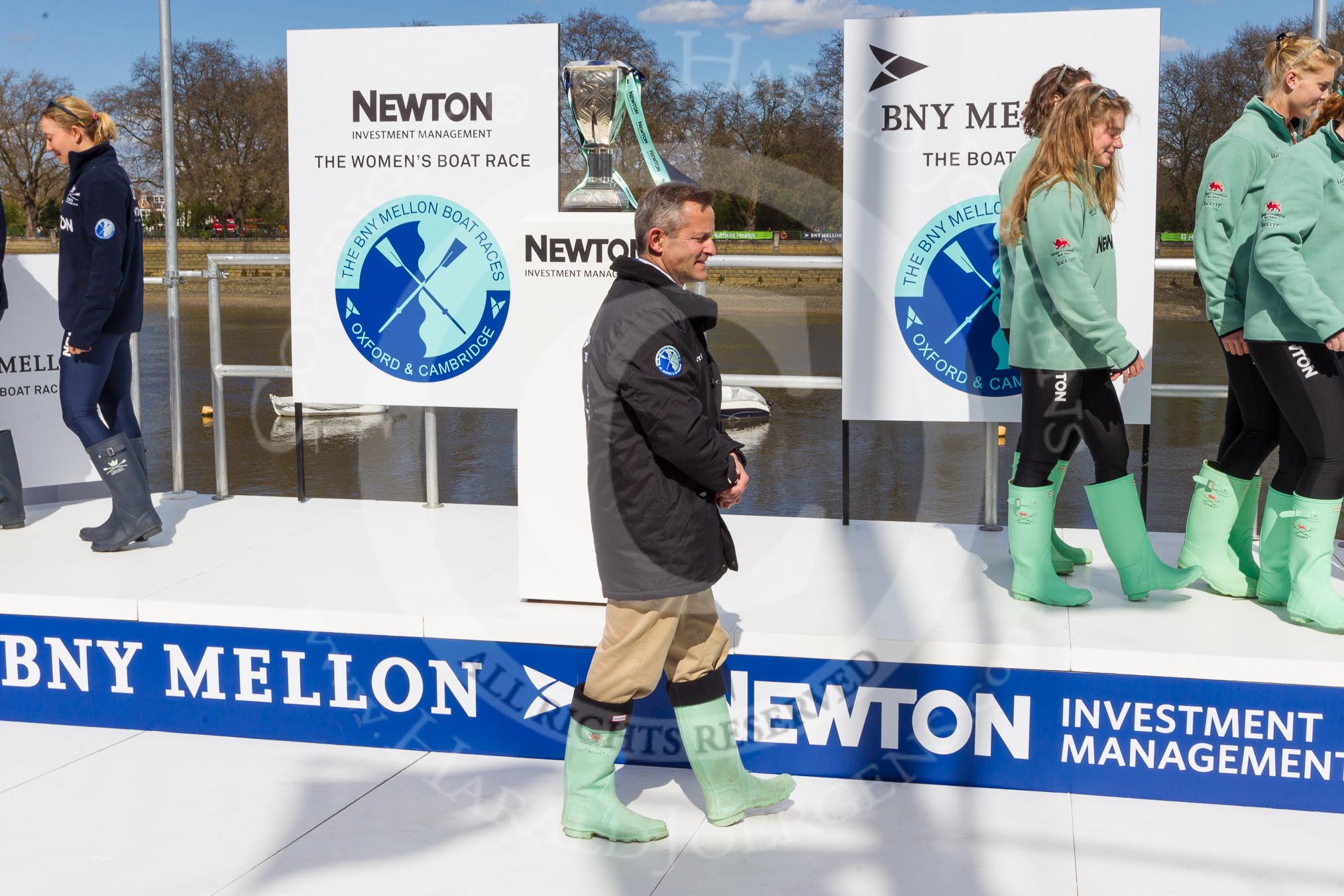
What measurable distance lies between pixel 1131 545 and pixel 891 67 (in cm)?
194

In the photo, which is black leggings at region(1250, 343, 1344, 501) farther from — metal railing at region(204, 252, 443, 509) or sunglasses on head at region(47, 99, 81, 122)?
sunglasses on head at region(47, 99, 81, 122)

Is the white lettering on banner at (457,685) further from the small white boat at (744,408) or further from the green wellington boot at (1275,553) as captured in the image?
the small white boat at (744,408)

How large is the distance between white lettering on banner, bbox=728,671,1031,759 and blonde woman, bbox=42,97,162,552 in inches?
Result: 92.9

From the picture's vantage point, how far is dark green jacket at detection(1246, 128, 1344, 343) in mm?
3316

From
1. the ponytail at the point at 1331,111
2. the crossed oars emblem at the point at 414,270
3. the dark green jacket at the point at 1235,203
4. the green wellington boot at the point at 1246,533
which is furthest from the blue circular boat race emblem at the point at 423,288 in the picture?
the ponytail at the point at 1331,111

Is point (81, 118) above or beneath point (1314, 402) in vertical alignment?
above

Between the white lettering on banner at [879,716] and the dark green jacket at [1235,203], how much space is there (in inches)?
51.6

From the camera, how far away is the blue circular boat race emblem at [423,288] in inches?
197

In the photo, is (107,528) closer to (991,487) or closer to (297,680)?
(297,680)

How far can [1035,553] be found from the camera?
3.80m

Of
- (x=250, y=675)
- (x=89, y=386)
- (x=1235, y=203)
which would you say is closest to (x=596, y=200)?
(x=250, y=675)

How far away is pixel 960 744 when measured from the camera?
3355mm

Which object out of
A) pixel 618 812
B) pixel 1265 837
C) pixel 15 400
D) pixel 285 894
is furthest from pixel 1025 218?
pixel 15 400

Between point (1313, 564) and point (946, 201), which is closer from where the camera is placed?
point (1313, 564)
